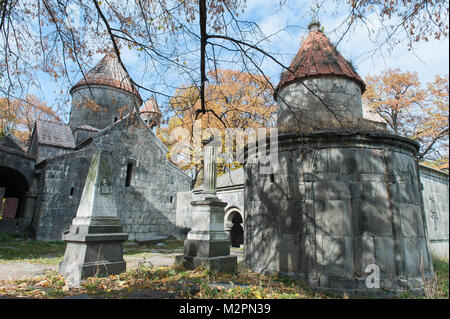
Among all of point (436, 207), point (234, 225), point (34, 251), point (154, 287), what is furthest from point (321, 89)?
point (34, 251)

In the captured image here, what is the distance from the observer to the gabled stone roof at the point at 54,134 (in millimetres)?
15586

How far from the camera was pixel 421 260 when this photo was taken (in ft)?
17.8

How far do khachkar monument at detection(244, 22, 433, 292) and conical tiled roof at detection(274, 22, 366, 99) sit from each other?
0.55 meters

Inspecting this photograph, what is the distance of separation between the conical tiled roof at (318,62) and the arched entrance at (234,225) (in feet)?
25.5

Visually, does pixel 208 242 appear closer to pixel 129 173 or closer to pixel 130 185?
pixel 130 185

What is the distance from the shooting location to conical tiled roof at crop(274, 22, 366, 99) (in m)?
6.83

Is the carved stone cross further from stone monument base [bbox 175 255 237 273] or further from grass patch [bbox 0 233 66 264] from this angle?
grass patch [bbox 0 233 66 264]

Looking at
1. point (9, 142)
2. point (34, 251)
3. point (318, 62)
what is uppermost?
point (9, 142)

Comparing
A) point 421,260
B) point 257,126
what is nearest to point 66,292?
point 257,126

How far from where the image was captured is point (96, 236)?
4797 millimetres

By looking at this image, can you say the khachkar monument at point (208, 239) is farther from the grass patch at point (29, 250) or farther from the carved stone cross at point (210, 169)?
the grass patch at point (29, 250)

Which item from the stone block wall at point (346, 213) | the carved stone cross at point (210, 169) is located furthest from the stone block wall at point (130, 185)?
the stone block wall at point (346, 213)

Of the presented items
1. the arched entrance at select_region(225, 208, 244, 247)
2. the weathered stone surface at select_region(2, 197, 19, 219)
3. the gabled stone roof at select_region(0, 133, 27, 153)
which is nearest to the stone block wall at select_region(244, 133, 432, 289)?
the arched entrance at select_region(225, 208, 244, 247)

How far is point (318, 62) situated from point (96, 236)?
263 inches
